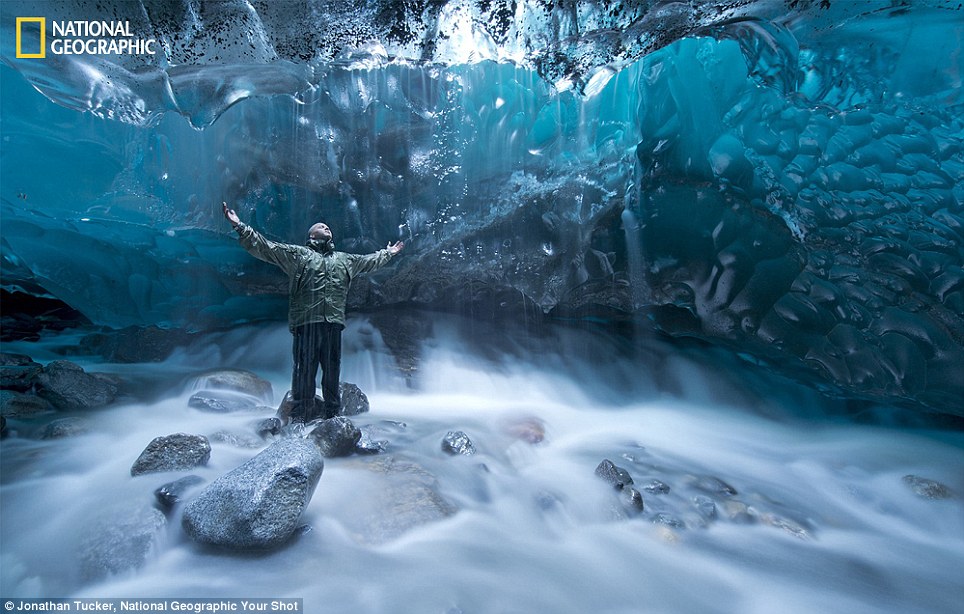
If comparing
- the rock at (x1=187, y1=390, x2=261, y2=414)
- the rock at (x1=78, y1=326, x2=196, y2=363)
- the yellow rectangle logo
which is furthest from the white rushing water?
the yellow rectangle logo

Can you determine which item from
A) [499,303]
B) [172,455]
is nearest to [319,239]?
[172,455]

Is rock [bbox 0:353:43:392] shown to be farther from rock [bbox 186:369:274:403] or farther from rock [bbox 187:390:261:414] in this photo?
rock [bbox 187:390:261:414]

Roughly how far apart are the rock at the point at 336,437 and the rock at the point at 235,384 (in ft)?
6.51

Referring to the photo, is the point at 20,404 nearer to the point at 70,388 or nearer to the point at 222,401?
the point at 70,388

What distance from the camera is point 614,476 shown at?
316 cm

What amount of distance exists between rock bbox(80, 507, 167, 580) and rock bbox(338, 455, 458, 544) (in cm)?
87

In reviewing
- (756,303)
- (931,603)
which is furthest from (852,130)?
(931,603)

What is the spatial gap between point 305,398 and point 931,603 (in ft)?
13.2

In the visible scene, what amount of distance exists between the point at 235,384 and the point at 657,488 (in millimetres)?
4188

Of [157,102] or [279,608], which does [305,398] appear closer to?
[279,608]

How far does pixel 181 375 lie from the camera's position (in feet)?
19.2

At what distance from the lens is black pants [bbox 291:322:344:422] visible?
3705 millimetres

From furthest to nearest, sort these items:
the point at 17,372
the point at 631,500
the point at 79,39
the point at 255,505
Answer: the point at 17,372
the point at 79,39
the point at 631,500
the point at 255,505

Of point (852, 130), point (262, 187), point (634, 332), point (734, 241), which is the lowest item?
point (634, 332)
